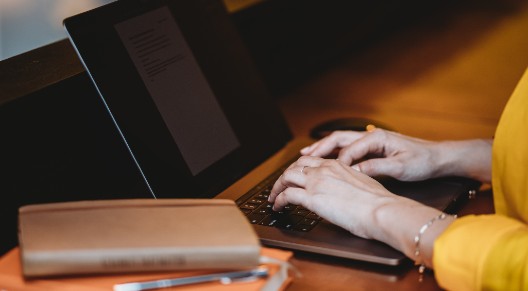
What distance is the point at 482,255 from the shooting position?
92 cm

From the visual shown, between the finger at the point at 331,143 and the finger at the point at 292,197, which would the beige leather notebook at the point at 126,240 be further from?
the finger at the point at 331,143

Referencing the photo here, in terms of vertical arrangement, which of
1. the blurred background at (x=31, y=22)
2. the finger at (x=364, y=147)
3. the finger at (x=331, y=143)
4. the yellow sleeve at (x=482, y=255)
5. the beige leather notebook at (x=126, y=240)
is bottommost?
the yellow sleeve at (x=482, y=255)

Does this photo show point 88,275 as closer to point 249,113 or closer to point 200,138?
point 200,138

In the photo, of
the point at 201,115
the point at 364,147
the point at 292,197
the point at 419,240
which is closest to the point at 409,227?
the point at 419,240

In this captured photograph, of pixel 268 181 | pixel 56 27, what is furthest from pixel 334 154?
pixel 56 27

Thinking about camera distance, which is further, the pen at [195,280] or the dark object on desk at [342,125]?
the dark object on desk at [342,125]

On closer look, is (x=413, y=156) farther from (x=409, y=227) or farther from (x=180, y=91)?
(x=180, y=91)

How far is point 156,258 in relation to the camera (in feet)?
2.75

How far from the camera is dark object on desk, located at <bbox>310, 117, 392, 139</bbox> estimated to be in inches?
58.8

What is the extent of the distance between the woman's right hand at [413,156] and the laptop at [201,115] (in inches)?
0.8

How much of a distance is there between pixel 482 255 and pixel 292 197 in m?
0.27

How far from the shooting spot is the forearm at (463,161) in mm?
1245

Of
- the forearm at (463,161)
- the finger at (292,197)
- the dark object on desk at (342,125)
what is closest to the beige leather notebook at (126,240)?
the finger at (292,197)

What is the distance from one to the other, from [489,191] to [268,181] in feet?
1.14
